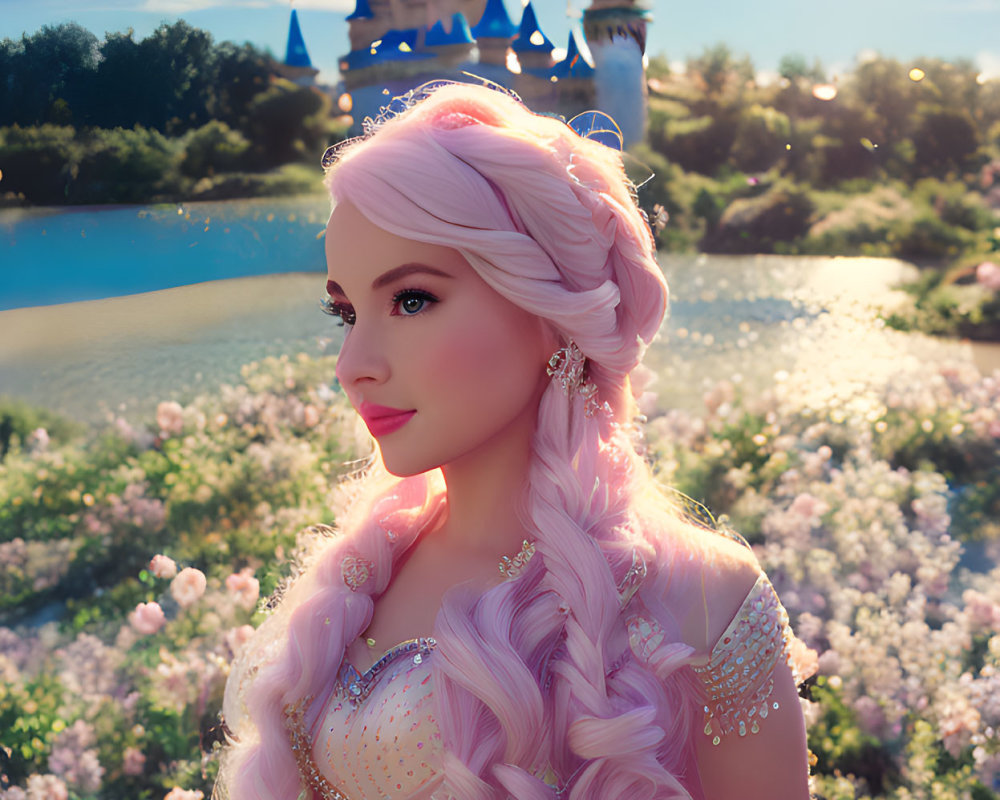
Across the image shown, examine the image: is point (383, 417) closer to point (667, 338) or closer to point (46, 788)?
point (46, 788)

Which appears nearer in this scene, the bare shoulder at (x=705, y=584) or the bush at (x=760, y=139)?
the bare shoulder at (x=705, y=584)

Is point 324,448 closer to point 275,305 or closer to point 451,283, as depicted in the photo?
point 275,305

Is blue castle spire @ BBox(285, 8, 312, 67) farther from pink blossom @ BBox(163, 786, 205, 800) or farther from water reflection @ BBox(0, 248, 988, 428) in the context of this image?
pink blossom @ BBox(163, 786, 205, 800)

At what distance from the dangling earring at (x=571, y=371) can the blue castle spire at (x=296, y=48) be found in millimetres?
3139

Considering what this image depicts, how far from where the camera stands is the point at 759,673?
169 centimetres

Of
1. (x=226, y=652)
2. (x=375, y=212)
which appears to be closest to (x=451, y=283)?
(x=375, y=212)

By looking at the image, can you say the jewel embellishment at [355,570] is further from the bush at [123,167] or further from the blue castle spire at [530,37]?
the blue castle spire at [530,37]

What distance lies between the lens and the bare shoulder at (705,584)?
67.4 inches

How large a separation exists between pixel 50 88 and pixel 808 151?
3.99m

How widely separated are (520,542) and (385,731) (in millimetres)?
491

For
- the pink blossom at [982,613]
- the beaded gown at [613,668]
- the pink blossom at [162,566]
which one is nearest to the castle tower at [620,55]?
the pink blossom at [982,613]

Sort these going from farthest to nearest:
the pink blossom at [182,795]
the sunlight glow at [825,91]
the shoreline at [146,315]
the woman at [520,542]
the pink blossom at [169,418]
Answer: the sunlight glow at [825,91], the pink blossom at [169,418], the shoreline at [146,315], the pink blossom at [182,795], the woman at [520,542]

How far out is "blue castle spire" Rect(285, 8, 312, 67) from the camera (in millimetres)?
4250

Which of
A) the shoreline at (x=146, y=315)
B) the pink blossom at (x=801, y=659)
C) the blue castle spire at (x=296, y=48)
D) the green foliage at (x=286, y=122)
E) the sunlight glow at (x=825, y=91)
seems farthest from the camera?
the sunlight glow at (x=825, y=91)
